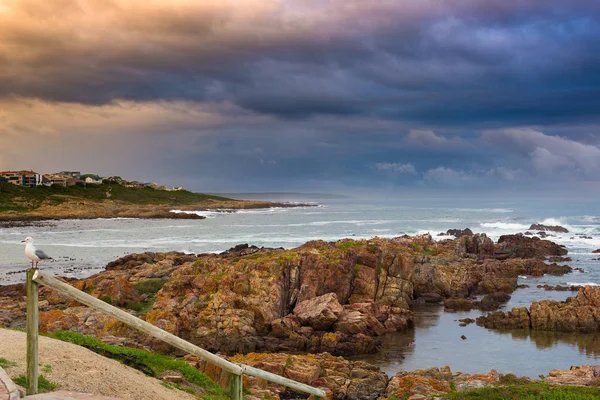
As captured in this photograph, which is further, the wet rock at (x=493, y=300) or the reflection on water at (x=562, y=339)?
the wet rock at (x=493, y=300)

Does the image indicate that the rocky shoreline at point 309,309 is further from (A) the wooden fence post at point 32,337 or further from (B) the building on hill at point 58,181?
(B) the building on hill at point 58,181

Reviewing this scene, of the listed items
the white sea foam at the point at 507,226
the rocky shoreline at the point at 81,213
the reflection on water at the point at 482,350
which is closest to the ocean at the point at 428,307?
the reflection on water at the point at 482,350

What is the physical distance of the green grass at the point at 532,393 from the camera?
44.0ft

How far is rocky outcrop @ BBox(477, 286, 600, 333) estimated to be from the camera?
1051 inches

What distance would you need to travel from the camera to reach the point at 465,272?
38750 millimetres

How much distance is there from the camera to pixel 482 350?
2402 cm

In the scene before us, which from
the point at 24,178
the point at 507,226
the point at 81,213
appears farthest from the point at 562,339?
the point at 24,178

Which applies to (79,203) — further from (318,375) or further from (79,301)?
(79,301)

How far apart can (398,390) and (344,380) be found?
6.94ft

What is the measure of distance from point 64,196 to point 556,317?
155 m

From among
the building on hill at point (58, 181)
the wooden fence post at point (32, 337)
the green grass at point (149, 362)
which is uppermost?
the building on hill at point (58, 181)

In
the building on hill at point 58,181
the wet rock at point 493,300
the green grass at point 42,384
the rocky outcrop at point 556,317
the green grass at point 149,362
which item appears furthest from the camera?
the building on hill at point 58,181

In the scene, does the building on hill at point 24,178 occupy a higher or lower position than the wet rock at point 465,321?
higher

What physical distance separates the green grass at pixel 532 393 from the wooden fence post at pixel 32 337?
1080cm
